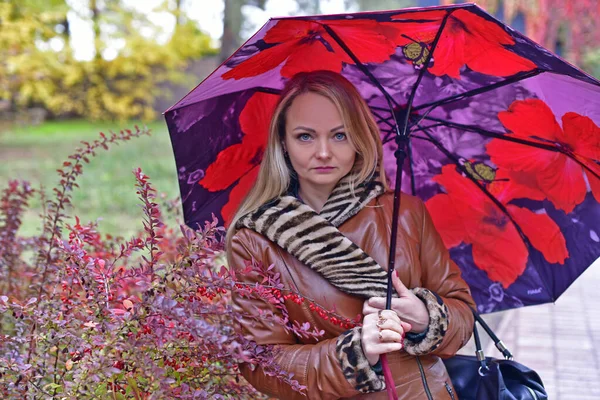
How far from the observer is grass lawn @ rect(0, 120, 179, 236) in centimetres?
1067

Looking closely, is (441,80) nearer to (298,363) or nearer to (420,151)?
(420,151)

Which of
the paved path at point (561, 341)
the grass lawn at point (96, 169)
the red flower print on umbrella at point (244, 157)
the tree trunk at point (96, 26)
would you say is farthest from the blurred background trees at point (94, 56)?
the red flower print on umbrella at point (244, 157)

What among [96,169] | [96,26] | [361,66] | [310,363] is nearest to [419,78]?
[361,66]

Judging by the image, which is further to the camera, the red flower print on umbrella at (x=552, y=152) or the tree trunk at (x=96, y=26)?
the tree trunk at (x=96, y=26)

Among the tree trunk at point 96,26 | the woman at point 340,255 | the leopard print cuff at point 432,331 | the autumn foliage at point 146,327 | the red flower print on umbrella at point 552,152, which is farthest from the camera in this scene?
the tree trunk at point 96,26

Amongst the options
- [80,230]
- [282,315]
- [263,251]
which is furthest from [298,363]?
[80,230]

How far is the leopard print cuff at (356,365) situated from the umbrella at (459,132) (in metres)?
0.42

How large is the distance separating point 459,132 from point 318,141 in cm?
73

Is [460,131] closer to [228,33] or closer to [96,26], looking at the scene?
[228,33]

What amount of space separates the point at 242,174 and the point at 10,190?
1.32 meters

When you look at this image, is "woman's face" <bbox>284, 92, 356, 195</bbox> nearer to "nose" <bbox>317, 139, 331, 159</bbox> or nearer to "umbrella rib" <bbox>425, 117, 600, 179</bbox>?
"nose" <bbox>317, 139, 331, 159</bbox>

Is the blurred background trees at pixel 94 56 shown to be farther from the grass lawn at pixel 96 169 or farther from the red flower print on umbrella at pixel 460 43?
the red flower print on umbrella at pixel 460 43

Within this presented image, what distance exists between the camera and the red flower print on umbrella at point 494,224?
115 inches

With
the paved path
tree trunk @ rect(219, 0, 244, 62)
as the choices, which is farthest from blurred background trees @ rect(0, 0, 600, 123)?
the paved path
